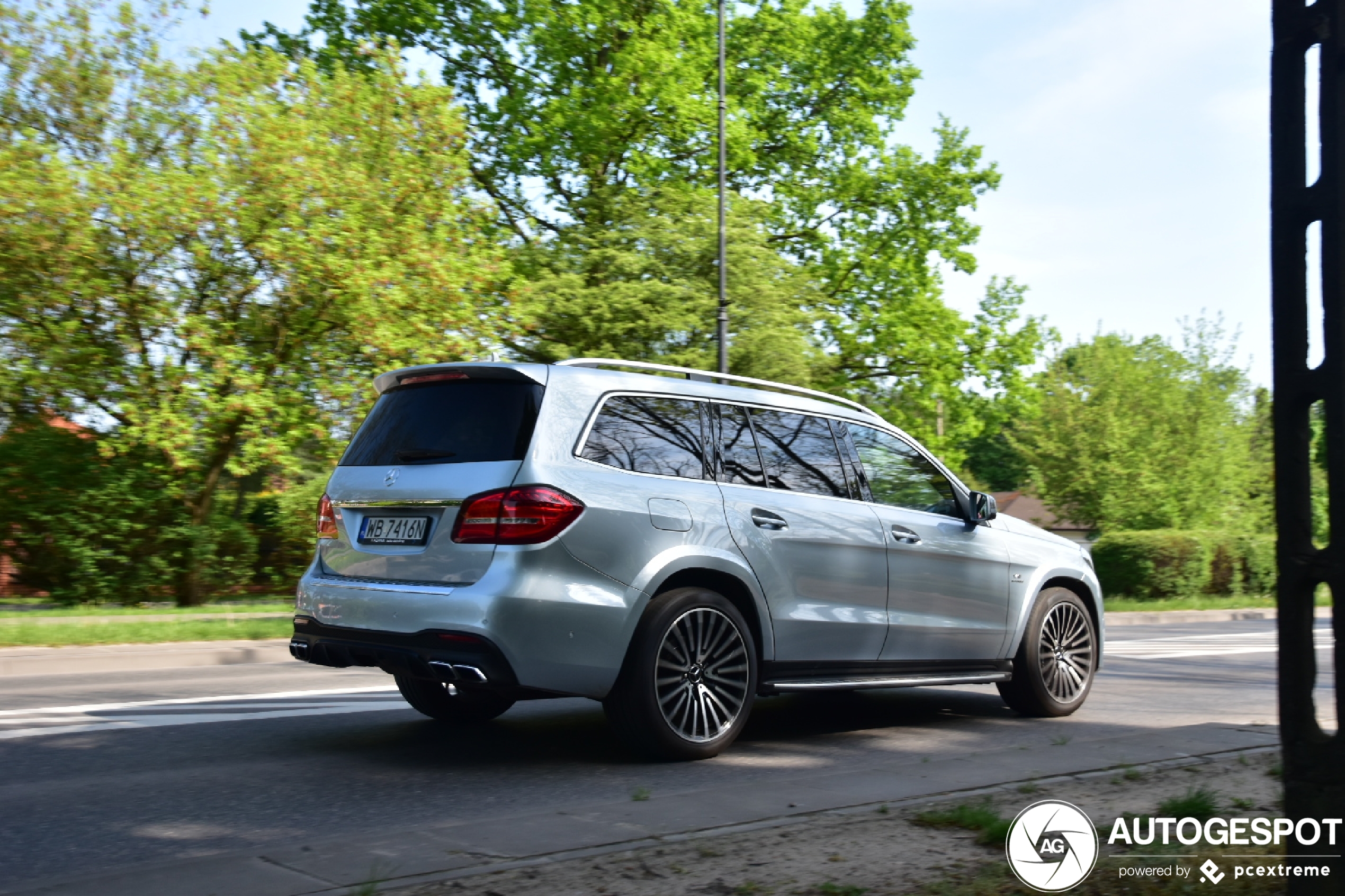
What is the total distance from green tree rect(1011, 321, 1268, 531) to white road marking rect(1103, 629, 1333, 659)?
23.5 meters

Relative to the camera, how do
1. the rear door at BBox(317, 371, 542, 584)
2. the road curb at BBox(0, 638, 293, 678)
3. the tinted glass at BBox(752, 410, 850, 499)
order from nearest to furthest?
the rear door at BBox(317, 371, 542, 584)
the tinted glass at BBox(752, 410, 850, 499)
the road curb at BBox(0, 638, 293, 678)

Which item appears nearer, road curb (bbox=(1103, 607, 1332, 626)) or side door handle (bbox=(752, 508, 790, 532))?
side door handle (bbox=(752, 508, 790, 532))

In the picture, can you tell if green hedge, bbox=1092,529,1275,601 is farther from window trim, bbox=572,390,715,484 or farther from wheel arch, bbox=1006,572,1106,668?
window trim, bbox=572,390,715,484

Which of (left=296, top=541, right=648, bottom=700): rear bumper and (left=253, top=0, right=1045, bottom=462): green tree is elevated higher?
(left=253, top=0, right=1045, bottom=462): green tree

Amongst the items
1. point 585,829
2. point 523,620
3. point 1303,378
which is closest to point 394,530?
point 523,620

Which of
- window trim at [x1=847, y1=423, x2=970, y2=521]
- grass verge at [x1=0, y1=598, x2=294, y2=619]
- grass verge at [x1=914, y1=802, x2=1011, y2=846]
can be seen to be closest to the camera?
grass verge at [x1=914, y1=802, x2=1011, y2=846]

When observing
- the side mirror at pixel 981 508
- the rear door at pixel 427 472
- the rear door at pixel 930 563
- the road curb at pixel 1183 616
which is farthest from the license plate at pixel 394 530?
the road curb at pixel 1183 616

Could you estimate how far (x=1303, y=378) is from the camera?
12.0 ft

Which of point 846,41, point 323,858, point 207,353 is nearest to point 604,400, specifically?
point 323,858

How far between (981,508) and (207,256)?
1336 cm

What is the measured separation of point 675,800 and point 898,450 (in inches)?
128

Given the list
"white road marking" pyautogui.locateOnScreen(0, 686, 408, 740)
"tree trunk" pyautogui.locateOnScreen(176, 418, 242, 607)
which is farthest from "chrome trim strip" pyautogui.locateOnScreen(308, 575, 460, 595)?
"tree trunk" pyautogui.locateOnScreen(176, 418, 242, 607)

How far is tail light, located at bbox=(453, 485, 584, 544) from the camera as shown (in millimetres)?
5672

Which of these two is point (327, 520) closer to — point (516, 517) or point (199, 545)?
point (516, 517)
